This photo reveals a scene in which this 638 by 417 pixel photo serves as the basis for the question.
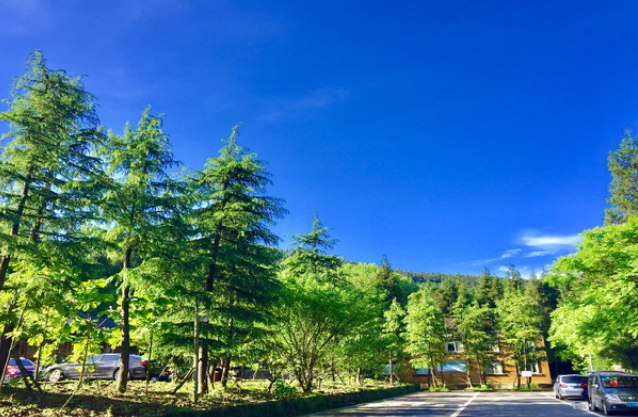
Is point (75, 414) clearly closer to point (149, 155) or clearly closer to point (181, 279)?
point (181, 279)

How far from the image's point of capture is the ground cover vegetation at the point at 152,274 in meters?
9.10

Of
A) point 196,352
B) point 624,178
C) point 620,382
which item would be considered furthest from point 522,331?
point 196,352

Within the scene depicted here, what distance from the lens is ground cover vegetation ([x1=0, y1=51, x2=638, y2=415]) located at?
9102 millimetres

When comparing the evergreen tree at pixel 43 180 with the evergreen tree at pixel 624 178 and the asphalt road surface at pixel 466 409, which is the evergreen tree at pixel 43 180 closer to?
the asphalt road surface at pixel 466 409

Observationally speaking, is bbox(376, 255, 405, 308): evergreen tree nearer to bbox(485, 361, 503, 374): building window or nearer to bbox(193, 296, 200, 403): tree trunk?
bbox(485, 361, 503, 374): building window

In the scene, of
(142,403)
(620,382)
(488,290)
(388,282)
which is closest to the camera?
(142,403)

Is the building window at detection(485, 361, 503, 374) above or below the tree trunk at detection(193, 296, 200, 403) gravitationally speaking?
below

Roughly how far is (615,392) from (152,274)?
14.8m

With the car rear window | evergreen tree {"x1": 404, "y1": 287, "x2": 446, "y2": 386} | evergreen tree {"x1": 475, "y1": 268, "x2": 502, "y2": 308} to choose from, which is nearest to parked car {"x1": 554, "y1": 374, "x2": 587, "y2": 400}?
Answer: the car rear window

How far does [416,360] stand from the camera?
134 feet

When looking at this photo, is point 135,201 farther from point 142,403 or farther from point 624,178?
point 624,178

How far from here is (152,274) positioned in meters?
10.7

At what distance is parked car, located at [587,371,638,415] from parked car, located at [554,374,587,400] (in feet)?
34.5

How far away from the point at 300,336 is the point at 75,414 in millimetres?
9694
